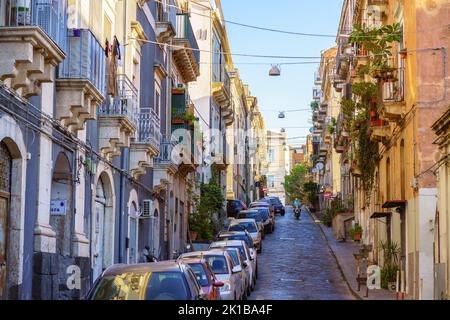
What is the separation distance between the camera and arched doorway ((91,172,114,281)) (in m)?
24.8

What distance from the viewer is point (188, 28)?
1563 inches

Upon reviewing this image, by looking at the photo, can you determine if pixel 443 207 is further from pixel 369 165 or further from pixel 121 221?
pixel 369 165

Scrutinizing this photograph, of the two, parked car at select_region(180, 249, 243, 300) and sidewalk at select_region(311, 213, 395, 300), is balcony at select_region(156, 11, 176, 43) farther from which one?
parked car at select_region(180, 249, 243, 300)

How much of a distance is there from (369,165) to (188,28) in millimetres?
9618

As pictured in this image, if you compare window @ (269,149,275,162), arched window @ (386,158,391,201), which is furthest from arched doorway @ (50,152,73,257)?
window @ (269,149,275,162)

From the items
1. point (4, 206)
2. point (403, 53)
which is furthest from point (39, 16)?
point (403, 53)

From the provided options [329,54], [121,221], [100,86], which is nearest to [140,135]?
[121,221]

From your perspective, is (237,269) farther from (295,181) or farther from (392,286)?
(295,181)

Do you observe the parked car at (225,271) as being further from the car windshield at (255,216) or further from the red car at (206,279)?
the car windshield at (255,216)

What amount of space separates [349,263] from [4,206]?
22308mm

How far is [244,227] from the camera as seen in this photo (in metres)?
44.4

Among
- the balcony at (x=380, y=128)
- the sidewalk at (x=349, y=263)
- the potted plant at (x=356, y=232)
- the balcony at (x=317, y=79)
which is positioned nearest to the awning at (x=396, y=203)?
the sidewalk at (x=349, y=263)

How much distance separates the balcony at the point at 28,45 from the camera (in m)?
15.8
